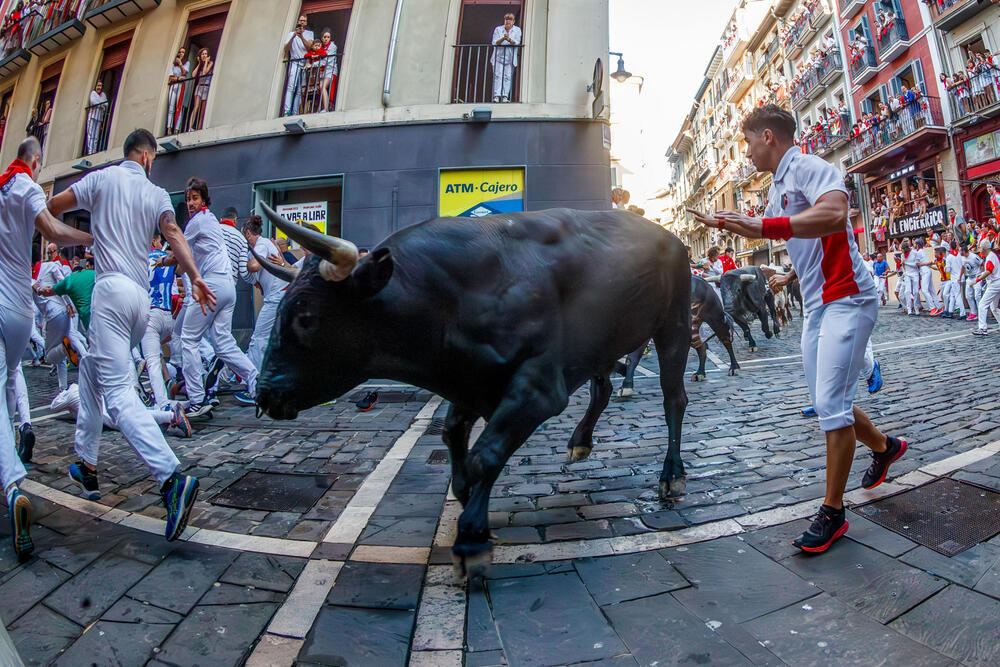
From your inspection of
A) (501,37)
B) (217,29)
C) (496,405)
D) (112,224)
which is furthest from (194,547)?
(217,29)

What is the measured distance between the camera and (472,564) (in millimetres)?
2191

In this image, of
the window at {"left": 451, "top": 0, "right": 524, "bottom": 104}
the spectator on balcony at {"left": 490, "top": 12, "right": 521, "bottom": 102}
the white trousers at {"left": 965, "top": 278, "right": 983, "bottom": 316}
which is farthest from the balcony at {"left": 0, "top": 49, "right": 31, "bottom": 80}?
the white trousers at {"left": 965, "top": 278, "right": 983, "bottom": 316}

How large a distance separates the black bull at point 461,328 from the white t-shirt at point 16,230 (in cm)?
164

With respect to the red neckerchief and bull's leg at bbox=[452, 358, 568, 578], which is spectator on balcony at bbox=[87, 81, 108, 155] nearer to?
the red neckerchief

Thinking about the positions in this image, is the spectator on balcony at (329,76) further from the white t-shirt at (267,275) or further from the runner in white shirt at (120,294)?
the runner in white shirt at (120,294)

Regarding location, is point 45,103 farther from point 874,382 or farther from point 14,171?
point 874,382

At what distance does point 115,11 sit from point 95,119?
9.79 ft

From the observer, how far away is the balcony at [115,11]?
14.3 meters

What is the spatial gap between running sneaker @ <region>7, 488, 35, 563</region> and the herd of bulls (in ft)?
4.06

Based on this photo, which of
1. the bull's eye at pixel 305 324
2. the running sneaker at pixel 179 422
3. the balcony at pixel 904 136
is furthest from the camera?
the balcony at pixel 904 136

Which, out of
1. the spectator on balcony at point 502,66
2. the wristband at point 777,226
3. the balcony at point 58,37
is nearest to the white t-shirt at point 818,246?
the wristband at point 777,226

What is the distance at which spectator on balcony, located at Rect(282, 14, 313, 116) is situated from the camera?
43.5 feet

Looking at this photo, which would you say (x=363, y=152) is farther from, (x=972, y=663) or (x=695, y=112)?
(x=695, y=112)

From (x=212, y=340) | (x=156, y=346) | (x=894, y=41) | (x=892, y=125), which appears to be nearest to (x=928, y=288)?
(x=892, y=125)
